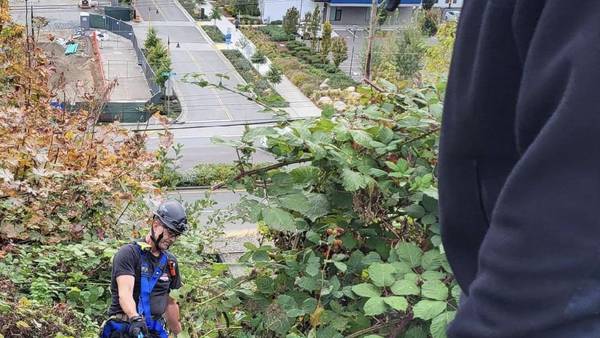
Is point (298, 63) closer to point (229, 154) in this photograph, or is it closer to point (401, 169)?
point (229, 154)

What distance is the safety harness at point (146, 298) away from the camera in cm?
499

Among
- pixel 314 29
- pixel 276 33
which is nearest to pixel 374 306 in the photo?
pixel 314 29

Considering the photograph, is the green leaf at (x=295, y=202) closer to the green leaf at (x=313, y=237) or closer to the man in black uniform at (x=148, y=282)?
the green leaf at (x=313, y=237)

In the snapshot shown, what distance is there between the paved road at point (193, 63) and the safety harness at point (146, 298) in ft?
55.0

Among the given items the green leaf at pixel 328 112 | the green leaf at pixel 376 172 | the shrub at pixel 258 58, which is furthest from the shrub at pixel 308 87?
the green leaf at pixel 376 172

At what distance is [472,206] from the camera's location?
1.25 m

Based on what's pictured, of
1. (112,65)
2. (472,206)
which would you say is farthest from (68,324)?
(112,65)

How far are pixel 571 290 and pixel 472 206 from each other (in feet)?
0.96

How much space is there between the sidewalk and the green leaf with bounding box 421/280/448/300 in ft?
67.7

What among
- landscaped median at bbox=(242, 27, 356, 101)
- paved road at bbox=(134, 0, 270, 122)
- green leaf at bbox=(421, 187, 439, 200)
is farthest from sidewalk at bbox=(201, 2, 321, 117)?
green leaf at bbox=(421, 187, 439, 200)

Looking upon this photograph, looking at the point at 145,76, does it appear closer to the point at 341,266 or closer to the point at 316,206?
the point at 316,206

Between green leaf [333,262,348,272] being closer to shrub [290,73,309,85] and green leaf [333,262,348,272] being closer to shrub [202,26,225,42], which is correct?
shrub [290,73,309,85]

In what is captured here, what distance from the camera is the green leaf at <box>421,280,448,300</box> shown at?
8.57 feet

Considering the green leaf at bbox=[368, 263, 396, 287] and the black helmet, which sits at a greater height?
the green leaf at bbox=[368, 263, 396, 287]
